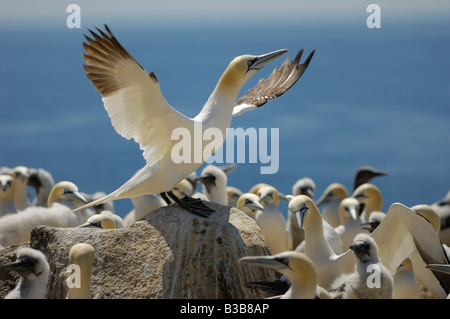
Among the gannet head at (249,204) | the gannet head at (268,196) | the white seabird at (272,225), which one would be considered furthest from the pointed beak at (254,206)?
the gannet head at (268,196)

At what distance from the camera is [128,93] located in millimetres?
7281

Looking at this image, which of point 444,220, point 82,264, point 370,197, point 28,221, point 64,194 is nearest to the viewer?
point 82,264

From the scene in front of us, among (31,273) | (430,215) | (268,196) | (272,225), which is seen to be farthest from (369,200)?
(31,273)

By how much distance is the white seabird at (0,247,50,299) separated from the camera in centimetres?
648

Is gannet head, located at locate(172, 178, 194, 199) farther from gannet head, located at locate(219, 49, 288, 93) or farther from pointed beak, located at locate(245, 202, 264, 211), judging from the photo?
gannet head, located at locate(219, 49, 288, 93)

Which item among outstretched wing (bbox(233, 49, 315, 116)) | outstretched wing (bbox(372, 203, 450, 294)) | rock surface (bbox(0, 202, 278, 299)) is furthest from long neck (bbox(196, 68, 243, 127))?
outstretched wing (bbox(372, 203, 450, 294))

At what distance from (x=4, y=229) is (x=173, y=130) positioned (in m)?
2.97

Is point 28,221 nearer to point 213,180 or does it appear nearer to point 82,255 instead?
point 82,255

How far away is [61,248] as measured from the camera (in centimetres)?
722

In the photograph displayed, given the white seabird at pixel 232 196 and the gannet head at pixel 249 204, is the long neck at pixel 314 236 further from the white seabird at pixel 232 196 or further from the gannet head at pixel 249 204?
the white seabird at pixel 232 196

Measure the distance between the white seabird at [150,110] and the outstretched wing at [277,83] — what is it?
49.8 inches

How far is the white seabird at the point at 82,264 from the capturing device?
6547 mm

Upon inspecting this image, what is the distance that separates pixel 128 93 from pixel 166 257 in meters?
1.42

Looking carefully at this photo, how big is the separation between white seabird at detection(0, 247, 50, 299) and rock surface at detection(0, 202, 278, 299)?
16.5 inches
